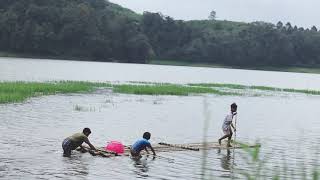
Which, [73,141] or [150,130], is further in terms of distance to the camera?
[150,130]

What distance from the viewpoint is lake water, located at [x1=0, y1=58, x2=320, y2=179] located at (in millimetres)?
19891

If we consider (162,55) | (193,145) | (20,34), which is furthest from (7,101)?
(162,55)

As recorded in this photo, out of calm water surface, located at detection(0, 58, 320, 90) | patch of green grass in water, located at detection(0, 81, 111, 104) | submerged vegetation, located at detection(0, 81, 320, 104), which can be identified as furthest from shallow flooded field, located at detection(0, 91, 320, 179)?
calm water surface, located at detection(0, 58, 320, 90)

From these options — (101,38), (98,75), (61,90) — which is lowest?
(61,90)

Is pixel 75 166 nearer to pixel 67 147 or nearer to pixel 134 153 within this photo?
pixel 67 147

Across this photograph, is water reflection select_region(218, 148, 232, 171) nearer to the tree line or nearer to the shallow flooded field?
the shallow flooded field

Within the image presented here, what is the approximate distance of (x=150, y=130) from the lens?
113 feet

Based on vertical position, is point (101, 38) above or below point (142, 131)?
above

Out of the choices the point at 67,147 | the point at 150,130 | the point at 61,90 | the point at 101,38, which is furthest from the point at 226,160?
the point at 101,38

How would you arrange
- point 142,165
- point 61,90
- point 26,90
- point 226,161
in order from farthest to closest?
point 61,90 < point 26,90 < point 226,161 < point 142,165

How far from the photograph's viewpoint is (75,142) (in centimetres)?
2230

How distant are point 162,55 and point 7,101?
6120 inches

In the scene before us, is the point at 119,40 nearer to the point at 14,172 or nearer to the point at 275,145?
the point at 275,145

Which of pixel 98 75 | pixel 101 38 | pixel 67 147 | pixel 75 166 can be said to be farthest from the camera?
pixel 101 38
